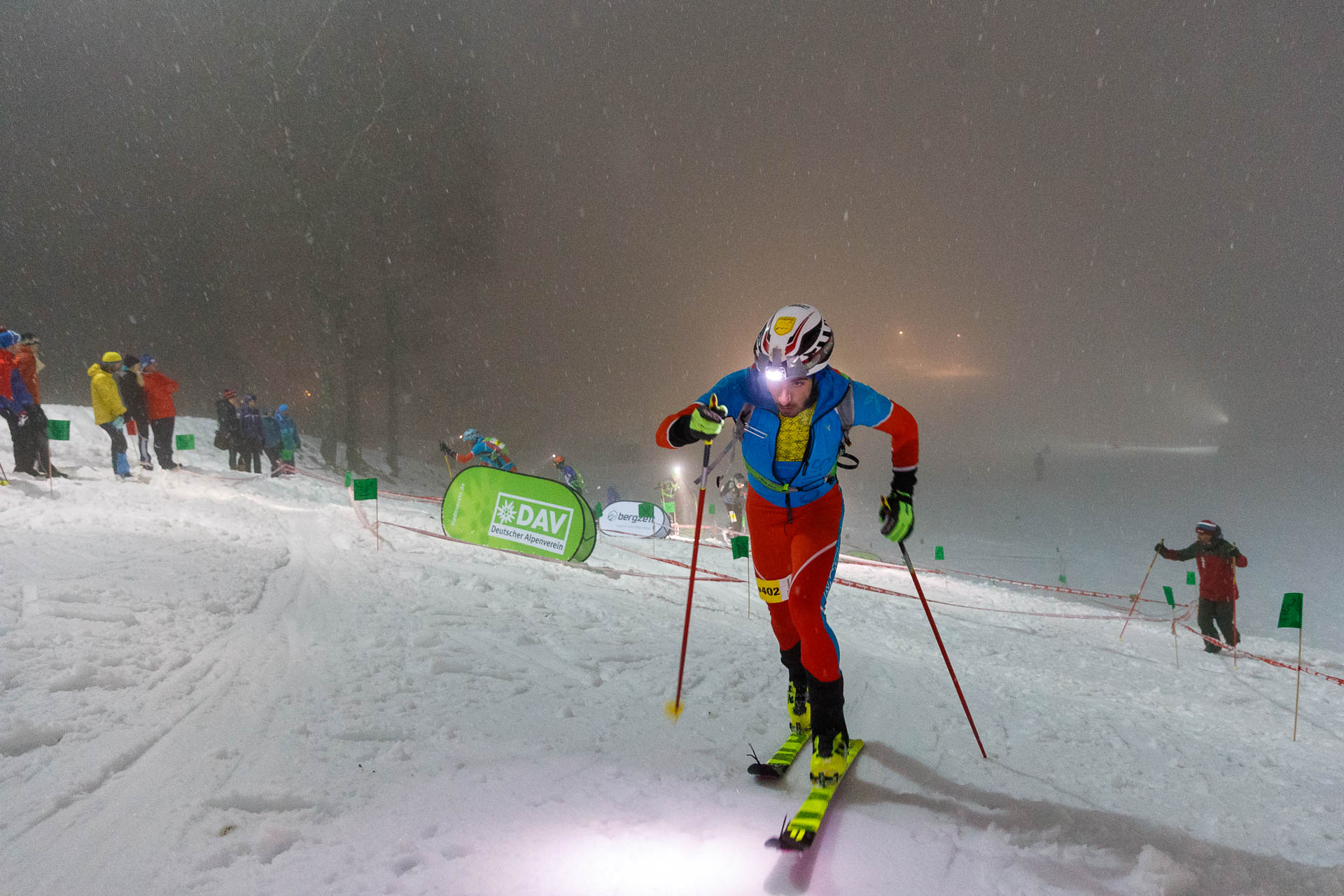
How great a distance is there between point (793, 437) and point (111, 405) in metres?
12.8

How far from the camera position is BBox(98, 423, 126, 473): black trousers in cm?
1099

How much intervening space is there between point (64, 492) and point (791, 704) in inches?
406

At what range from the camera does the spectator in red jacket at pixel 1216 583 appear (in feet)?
29.1

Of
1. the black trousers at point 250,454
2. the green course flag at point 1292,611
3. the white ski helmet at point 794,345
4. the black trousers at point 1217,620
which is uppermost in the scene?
the white ski helmet at point 794,345

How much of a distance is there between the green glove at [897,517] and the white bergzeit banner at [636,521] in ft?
34.5

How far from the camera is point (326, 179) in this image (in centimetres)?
2188

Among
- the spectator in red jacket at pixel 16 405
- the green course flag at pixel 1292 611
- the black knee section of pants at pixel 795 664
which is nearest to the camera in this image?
the black knee section of pants at pixel 795 664

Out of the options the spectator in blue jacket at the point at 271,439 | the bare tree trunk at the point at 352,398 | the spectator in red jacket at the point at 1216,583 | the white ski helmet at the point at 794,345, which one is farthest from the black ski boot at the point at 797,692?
the bare tree trunk at the point at 352,398

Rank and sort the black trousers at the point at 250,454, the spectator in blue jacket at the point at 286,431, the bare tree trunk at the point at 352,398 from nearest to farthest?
the black trousers at the point at 250,454 < the spectator in blue jacket at the point at 286,431 < the bare tree trunk at the point at 352,398

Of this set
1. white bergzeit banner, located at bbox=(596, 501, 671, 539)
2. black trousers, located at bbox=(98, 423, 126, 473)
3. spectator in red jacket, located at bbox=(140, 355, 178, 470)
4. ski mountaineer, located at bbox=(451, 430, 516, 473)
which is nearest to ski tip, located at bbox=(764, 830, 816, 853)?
ski mountaineer, located at bbox=(451, 430, 516, 473)

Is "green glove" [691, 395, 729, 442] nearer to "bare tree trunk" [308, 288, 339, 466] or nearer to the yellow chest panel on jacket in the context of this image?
the yellow chest panel on jacket

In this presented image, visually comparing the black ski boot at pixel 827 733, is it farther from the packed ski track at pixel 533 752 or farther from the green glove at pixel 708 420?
the green glove at pixel 708 420

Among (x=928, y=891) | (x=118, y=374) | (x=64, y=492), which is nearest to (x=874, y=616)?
(x=928, y=891)

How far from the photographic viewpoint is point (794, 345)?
3168mm
